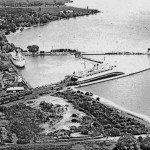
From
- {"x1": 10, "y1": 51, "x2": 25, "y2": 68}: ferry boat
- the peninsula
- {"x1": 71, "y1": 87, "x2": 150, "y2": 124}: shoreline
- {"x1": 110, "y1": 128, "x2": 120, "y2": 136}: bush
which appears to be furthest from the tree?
{"x1": 10, "y1": 51, "x2": 25, "y2": 68}: ferry boat

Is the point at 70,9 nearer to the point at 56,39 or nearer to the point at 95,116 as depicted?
the point at 56,39

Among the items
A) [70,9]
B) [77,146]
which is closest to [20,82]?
[77,146]

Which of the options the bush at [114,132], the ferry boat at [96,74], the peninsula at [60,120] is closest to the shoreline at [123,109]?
the peninsula at [60,120]

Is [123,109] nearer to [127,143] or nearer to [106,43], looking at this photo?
[127,143]

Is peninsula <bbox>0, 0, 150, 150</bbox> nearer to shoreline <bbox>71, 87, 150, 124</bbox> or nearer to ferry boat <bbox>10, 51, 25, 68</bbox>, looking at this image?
shoreline <bbox>71, 87, 150, 124</bbox>

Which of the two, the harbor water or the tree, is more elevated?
the harbor water

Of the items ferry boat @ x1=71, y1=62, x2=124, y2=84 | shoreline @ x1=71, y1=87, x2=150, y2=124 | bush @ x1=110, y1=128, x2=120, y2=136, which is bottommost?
bush @ x1=110, y1=128, x2=120, y2=136
